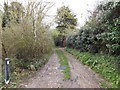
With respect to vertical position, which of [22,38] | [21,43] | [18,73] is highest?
[22,38]

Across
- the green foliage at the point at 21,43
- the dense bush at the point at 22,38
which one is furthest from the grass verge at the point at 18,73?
the dense bush at the point at 22,38

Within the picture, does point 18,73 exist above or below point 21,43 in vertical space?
below

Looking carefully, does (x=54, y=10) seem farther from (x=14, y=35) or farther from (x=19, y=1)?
(x=14, y=35)

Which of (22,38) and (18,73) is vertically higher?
(22,38)

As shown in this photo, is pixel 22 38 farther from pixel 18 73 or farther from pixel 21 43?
pixel 18 73

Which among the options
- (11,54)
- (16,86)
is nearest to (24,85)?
(16,86)

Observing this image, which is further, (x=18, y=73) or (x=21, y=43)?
(x=21, y=43)

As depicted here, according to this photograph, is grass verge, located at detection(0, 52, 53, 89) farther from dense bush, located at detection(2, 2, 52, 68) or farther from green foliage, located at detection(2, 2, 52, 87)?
dense bush, located at detection(2, 2, 52, 68)

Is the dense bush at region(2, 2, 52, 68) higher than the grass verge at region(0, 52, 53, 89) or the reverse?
higher

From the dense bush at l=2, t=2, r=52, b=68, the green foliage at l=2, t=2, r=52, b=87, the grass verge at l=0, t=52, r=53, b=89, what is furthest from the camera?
the dense bush at l=2, t=2, r=52, b=68

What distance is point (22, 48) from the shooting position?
5.01 meters

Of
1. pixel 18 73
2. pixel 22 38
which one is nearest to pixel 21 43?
pixel 22 38

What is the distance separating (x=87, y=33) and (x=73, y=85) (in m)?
5.53

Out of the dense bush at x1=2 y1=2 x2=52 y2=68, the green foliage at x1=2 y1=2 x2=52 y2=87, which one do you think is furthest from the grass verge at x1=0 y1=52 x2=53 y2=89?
the dense bush at x1=2 y1=2 x2=52 y2=68
